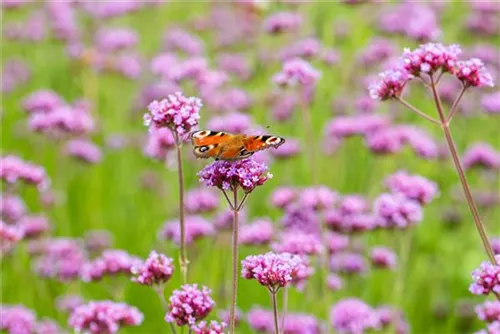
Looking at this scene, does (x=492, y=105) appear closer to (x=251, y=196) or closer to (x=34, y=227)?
(x=251, y=196)

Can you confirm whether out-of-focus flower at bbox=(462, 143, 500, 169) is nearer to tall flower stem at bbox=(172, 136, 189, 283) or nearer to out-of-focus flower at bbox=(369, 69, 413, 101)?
out-of-focus flower at bbox=(369, 69, 413, 101)

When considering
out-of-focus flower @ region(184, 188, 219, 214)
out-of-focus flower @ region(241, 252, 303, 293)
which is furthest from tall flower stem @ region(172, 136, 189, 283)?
out-of-focus flower @ region(184, 188, 219, 214)

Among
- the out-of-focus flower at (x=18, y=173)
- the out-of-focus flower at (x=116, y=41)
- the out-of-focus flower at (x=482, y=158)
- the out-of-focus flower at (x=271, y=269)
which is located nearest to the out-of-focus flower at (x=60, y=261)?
the out-of-focus flower at (x=18, y=173)

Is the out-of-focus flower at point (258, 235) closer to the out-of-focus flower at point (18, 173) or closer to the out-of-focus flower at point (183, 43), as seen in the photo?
the out-of-focus flower at point (18, 173)

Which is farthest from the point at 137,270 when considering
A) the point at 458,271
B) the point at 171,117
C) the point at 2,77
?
the point at 2,77

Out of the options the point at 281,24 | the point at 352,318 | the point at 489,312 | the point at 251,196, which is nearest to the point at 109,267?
the point at 352,318
